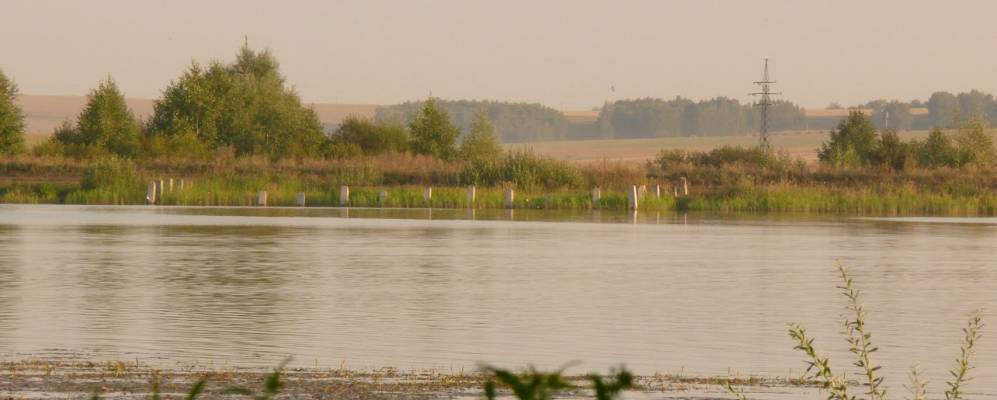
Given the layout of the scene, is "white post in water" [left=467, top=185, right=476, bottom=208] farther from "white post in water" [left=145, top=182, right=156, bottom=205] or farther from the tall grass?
"white post in water" [left=145, top=182, right=156, bottom=205]

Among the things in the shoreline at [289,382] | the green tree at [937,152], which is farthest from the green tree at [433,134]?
the shoreline at [289,382]

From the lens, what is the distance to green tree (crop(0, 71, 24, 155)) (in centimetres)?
7319

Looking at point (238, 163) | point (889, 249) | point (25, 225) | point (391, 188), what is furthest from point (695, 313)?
point (238, 163)

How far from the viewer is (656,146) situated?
6718 inches

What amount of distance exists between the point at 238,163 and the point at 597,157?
9090 centimetres

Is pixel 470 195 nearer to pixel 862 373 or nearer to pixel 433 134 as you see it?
pixel 433 134

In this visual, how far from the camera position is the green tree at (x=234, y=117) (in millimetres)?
75500

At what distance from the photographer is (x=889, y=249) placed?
32.5 meters

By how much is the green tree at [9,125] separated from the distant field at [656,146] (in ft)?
268

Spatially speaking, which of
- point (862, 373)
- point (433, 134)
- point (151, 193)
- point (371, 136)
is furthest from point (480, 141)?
point (862, 373)

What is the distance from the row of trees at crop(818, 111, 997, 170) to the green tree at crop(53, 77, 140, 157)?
3088 centimetres

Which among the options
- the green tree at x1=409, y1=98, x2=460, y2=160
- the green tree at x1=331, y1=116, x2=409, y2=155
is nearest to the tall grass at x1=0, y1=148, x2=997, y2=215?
the green tree at x1=409, y1=98, x2=460, y2=160

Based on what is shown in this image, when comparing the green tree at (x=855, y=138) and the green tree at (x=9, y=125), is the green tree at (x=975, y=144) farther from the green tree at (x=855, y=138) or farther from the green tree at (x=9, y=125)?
the green tree at (x=9, y=125)

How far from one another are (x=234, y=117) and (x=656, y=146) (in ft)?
323
